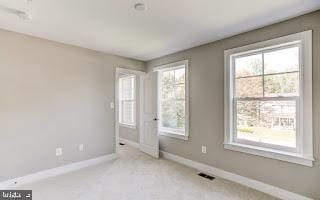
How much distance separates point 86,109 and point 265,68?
11.1 ft

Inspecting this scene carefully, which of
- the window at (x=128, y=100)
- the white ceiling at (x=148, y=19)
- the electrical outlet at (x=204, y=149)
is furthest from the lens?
the window at (x=128, y=100)

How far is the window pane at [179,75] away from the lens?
3.97 metres

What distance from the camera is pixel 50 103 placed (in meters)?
3.20

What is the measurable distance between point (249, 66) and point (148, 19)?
5.85 ft

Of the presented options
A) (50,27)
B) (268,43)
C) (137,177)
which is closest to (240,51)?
(268,43)

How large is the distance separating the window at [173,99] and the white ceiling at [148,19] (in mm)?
829

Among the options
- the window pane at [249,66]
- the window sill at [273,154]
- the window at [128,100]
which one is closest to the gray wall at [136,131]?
the window at [128,100]

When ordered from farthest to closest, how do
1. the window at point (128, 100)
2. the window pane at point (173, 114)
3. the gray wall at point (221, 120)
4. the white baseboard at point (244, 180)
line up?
1. the window at point (128, 100)
2. the window pane at point (173, 114)
3. the white baseboard at point (244, 180)
4. the gray wall at point (221, 120)

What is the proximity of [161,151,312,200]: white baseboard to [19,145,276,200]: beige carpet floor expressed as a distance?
100 mm

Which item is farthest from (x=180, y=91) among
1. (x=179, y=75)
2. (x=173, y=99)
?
(x=179, y=75)

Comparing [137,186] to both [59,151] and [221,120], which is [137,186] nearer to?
[59,151]

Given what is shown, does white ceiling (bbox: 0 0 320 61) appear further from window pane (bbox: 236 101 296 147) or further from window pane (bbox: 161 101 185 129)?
window pane (bbox: 161 101 185 129)

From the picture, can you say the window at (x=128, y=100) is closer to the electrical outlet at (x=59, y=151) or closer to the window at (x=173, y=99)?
the window at (x=173, y=99)

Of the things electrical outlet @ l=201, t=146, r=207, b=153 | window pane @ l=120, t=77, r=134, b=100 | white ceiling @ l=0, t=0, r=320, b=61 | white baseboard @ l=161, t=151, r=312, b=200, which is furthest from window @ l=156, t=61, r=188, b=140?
window pane @ l=120, t=77, r=134, b=100
